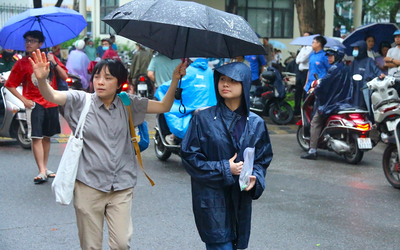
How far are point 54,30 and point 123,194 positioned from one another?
3.51 meters

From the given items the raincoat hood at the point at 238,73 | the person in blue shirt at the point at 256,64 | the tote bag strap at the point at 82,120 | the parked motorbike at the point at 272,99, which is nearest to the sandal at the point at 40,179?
the tote bag strap at the point at 82,120

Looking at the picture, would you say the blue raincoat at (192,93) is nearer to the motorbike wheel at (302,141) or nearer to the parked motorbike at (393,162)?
the parked motorbike at (393,162)

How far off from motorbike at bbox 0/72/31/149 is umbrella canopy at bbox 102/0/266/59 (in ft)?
18.1

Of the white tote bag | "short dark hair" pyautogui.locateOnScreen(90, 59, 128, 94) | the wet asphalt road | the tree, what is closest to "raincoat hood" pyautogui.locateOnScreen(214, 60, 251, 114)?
"short dark hair" pyautogui.locateOnScreen(90, 59, 128, 94)

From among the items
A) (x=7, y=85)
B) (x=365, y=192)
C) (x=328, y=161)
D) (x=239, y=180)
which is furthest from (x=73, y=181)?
(x=328, y=161)

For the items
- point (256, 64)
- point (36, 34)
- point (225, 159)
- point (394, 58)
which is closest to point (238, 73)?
point (225, 159)

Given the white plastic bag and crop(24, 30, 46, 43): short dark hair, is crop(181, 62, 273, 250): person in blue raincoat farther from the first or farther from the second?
crop(24, 30, 46, 43): short dark hair

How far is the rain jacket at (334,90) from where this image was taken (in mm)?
8578

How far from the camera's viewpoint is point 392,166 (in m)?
7.11

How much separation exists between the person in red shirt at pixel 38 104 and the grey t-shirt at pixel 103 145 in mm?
2918

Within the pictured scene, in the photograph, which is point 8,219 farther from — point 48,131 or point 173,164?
point 173,164

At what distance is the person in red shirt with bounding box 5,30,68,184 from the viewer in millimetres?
6363

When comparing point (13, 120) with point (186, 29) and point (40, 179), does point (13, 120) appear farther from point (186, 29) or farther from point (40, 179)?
point (186, 29)

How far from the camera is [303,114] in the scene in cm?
940
